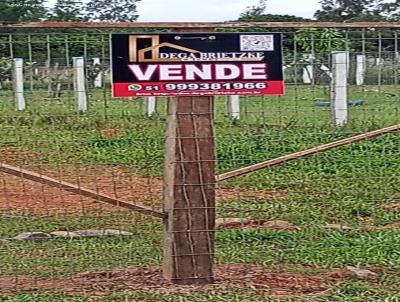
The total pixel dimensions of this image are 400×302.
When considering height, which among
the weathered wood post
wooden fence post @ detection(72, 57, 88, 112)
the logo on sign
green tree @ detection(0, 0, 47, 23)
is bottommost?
the weathered wood post

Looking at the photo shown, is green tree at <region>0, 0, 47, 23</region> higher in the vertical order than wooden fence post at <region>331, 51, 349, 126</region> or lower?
higher

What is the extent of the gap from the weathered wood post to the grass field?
219mm

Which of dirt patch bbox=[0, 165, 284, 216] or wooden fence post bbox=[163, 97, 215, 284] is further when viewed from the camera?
dirt patch bbox=[0, 165, 284, 216]

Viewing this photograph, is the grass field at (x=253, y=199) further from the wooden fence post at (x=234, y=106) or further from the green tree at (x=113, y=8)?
the green tree at (x=113, y=8)

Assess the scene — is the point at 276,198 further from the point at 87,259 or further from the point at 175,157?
the point at 175,157

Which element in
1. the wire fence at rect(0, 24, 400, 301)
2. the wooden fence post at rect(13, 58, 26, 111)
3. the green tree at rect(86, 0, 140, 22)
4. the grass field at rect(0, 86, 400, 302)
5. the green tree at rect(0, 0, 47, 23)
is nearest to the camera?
the wire fence at rect(0, 24, 400, 301)

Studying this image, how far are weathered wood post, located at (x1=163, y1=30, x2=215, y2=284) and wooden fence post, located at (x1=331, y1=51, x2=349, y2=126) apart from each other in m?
2.09

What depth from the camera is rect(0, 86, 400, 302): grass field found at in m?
6.06

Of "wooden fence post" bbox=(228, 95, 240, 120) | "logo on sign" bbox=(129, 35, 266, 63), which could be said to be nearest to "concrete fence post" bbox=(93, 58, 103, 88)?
"logo on sign" bbox=(129, 35, 266, 63)

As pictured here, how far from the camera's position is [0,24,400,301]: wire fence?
5512mm

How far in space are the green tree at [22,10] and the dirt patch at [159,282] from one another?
23087 mm

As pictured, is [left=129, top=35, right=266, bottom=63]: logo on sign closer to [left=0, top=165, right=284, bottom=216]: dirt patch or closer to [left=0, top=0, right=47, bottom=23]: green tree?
[left=0, top=165, right=284, bottom=216]: dirt patch

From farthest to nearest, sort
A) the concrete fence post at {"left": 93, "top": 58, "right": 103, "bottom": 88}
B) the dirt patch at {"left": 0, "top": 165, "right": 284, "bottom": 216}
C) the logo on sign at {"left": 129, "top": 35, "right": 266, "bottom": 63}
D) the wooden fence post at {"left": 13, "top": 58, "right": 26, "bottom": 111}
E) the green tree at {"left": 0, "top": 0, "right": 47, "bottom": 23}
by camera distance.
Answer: the green tree at {"left": 0, "top": 0, "right": 47, "bottom": 23}
the dirt patch at {"left": 0, "top": 165, "right": 284, "bottom": 216}
the wooden fence post at {"left": 13, "top": 58, "right": 26, "bottom": 111}
the concrete fence post at {"left": 93, "top": 58, "right": 103, "bottom": 88}
the logo on sign at {"left": 129, "top": 35, "right": 266, "bottom": 63}

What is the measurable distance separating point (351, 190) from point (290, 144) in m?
1.86
